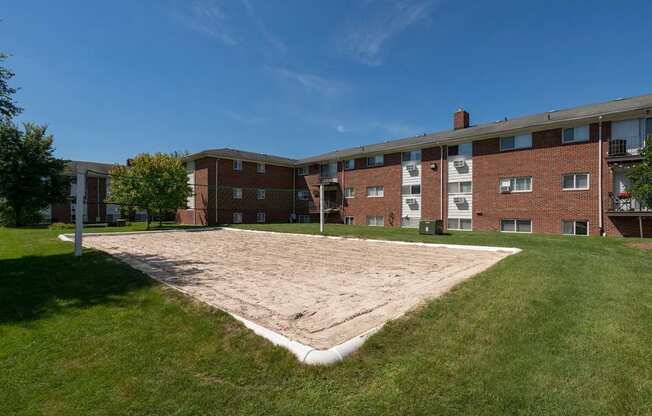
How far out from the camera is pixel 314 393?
315cm

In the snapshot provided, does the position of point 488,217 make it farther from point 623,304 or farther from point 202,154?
point 202,154

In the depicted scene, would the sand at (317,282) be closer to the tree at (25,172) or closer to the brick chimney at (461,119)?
the brick chimney at (461,119)

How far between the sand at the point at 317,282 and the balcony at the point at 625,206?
11056mm

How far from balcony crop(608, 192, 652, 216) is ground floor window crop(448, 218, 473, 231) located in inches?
309

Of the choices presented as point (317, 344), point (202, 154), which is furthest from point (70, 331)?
point (202, 154)

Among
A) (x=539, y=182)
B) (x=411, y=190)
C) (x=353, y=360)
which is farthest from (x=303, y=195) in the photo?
(x=353, y=360)

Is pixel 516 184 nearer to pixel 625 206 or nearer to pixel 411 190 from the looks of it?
pixel 625 206

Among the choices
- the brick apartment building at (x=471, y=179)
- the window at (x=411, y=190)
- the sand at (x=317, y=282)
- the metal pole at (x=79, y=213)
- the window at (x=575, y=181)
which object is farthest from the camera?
the window at (x=411, y=190)

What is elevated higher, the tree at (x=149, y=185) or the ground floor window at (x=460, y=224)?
the tree at (x=149, y=185)

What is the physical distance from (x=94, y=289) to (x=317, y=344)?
5.23 m

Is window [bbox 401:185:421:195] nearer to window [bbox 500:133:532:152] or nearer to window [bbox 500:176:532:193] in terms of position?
window [bbox 500:176:532:193]

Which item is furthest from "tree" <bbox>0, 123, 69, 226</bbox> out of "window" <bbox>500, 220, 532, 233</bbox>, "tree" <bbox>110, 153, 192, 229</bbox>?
"window" <bbox>500, 220, 532, 233</bbox>

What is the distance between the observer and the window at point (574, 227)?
61.0 ft

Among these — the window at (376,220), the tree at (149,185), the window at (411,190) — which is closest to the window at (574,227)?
the window at (411,190)
